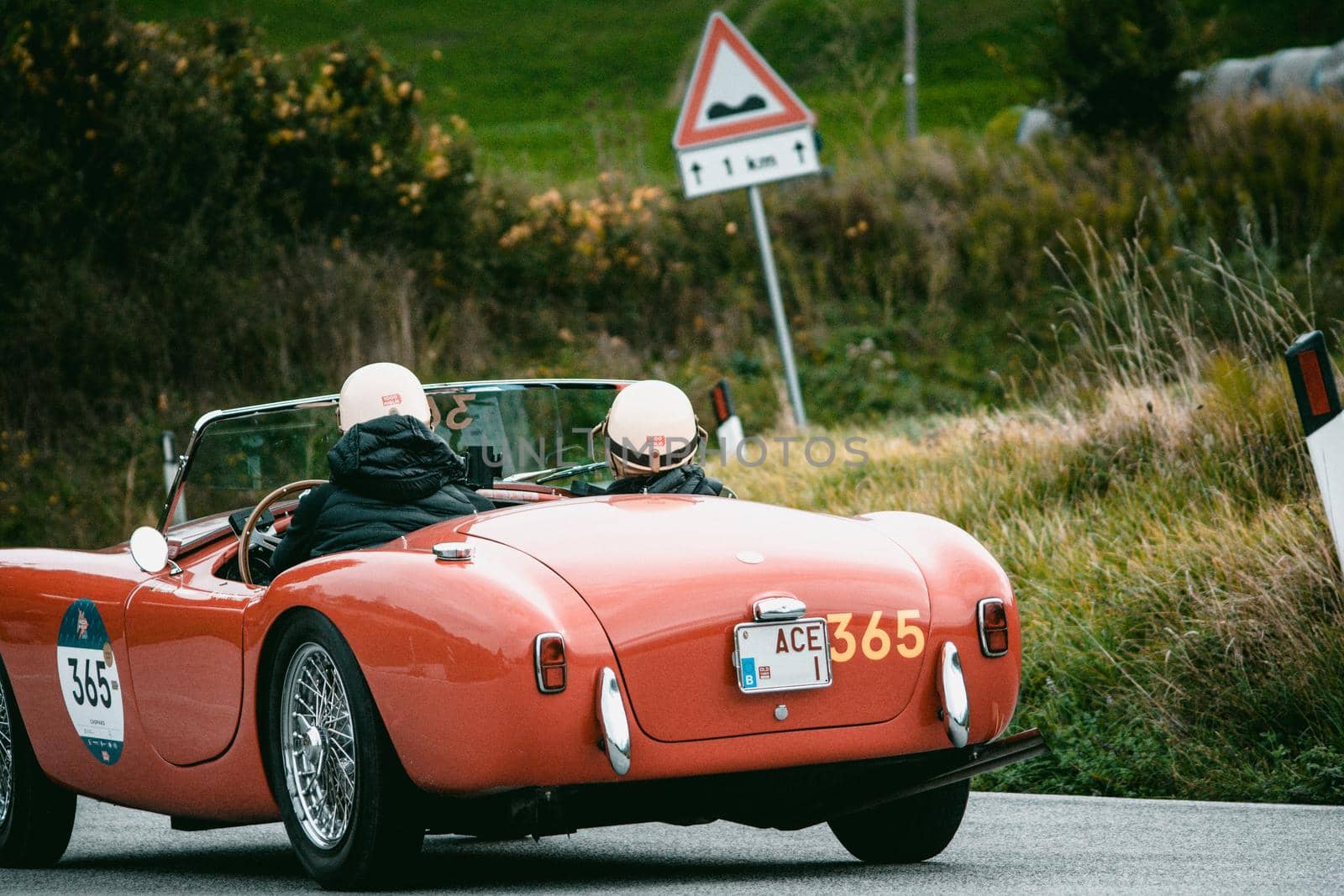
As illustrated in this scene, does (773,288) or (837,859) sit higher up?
(773,288)

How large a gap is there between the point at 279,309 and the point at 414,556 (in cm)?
1226

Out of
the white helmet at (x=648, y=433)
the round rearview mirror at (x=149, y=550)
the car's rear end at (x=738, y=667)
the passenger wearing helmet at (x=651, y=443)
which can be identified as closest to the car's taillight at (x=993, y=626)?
the car's rear end at (x=738, y=667)

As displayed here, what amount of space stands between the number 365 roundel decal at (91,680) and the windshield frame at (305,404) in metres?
0.43

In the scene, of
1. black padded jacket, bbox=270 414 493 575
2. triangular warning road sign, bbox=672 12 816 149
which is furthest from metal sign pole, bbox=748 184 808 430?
black padded jacket, bbox=270 414 493 575

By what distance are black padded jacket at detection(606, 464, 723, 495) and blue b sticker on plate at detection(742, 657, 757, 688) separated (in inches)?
41.6

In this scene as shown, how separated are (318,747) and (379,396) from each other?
1072mm

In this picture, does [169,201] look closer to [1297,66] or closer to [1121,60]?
[1121,60]

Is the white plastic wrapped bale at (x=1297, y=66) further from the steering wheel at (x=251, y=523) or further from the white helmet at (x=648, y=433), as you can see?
the steering wheel at (x=251, y=523)

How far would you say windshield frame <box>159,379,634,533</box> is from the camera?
20.2ft

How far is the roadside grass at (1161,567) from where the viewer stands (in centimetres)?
662

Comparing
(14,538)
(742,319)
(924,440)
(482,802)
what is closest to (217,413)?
(482,802)

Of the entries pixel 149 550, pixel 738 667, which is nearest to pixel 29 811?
pixel 149 550

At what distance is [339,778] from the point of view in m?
4.80

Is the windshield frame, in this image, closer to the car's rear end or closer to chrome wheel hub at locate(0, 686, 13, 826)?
chrome wheel hub at locate(0, 686, 13, 826)
